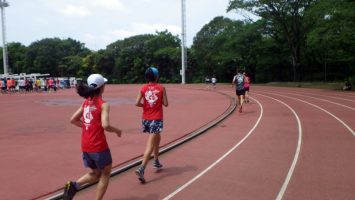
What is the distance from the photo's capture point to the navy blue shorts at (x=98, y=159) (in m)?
4.91

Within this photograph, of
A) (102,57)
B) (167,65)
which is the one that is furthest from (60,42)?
(167,65)

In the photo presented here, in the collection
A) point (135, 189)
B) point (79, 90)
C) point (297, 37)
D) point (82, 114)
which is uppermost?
point (297, 37)

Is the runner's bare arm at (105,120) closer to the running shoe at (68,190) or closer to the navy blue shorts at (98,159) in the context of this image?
the navy blue shorts at (98,159)

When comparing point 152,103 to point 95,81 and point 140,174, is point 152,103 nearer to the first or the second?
point 140,174

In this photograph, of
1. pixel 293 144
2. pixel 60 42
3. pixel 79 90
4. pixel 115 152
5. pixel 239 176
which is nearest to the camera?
pixel 79 90

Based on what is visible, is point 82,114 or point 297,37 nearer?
point 82,114

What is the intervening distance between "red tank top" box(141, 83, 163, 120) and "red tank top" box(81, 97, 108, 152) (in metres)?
1.95

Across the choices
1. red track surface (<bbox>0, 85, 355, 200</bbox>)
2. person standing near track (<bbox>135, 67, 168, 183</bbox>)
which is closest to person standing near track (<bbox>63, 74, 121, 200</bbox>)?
red track surface (<bbox>0, 85, 355, 200</bbox>)

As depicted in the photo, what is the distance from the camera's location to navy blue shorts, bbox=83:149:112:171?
4.91 meters

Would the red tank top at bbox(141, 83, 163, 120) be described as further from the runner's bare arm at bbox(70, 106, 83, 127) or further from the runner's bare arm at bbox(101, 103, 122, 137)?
the runner's bare arm at bbox(101, 103, 122, 137)

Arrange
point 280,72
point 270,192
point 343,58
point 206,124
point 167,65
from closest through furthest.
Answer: point 270,192 < point 206,124 < point 343,58 < point 280,72 < point 167,65

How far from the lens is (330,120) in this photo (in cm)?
1398

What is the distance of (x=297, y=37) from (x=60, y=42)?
58243 mm

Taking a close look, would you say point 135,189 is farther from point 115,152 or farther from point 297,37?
point 297,37
